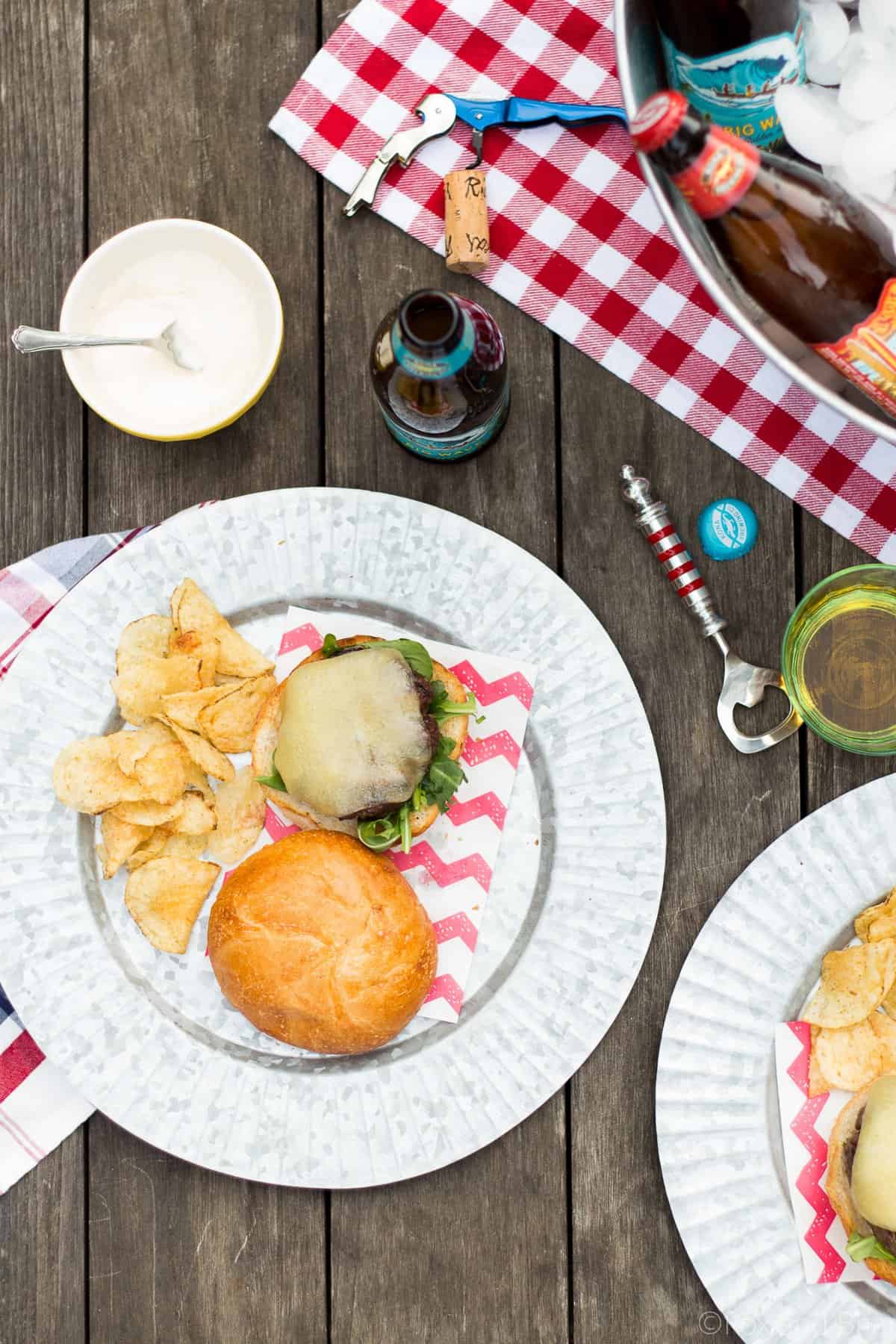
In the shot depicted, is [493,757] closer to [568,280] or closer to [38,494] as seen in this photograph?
[568,280]

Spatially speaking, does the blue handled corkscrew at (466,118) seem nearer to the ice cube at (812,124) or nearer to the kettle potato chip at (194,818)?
the ice cube at (812,124)

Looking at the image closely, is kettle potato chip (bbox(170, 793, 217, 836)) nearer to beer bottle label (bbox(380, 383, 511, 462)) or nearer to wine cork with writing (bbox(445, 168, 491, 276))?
beer bottle label (bbox(380, 383, 511, 462))

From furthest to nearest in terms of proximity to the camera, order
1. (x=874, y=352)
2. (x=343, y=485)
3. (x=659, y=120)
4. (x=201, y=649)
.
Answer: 1. (x=343, y=485)
2. (x=201, y=649)
3. (x=874, y=352)
4. (x=659, y=120)

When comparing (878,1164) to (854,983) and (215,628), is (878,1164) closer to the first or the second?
(854,983)

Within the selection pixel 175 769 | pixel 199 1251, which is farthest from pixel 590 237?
pixel 199 1251

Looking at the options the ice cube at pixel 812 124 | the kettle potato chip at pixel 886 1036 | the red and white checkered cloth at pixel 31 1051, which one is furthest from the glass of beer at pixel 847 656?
the red and white checkered cloth at pixel 31 1051

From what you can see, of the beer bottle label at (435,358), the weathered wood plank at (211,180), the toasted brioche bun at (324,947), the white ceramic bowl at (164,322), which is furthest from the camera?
the weathered wood plank at (211,180)

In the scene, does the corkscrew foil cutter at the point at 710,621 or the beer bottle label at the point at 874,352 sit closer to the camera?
the beer bottle label at the point at 874,352
